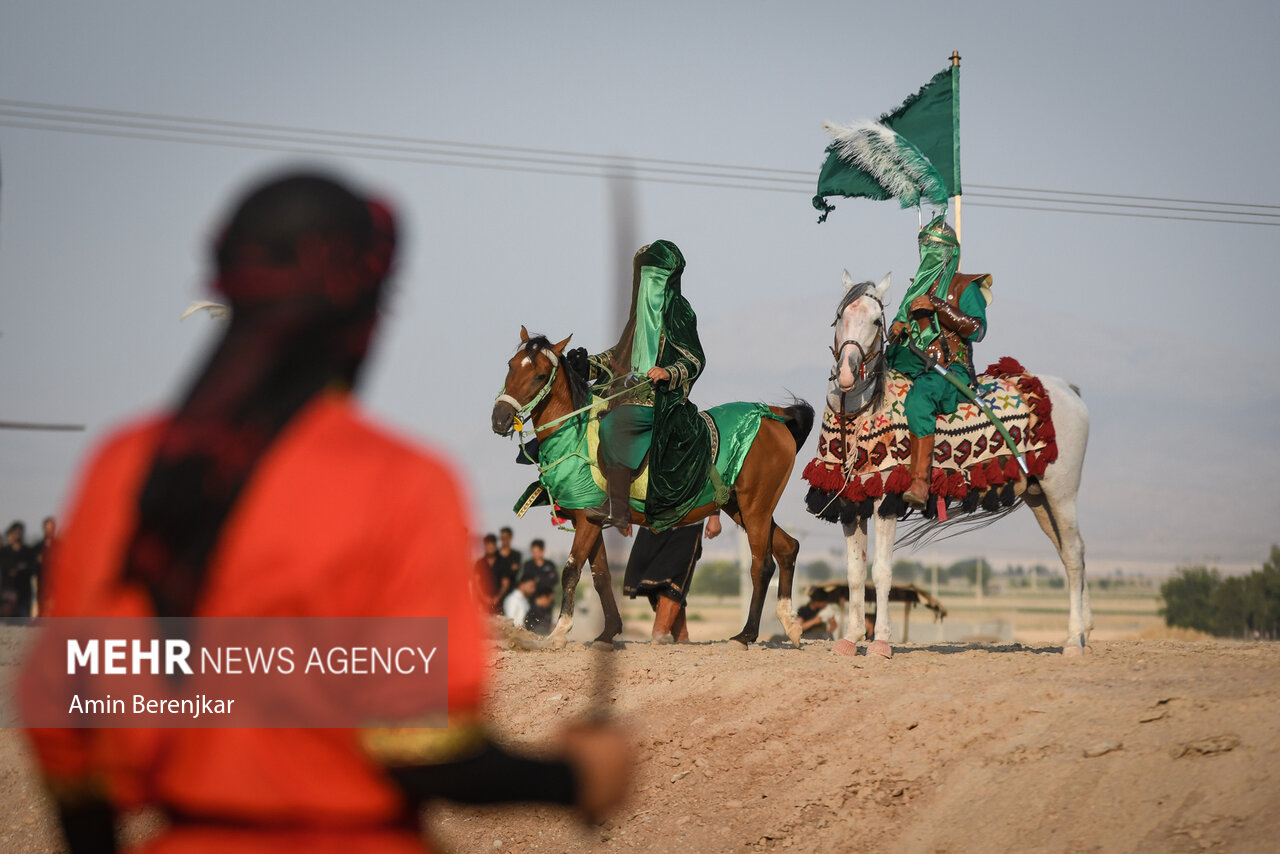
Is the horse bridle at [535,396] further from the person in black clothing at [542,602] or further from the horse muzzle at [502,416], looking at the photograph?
the person in black clothing at [542,602]

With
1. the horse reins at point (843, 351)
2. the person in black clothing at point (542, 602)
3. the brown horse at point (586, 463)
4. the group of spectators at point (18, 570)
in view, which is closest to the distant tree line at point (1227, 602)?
the person in black clothing at point (542, 602)

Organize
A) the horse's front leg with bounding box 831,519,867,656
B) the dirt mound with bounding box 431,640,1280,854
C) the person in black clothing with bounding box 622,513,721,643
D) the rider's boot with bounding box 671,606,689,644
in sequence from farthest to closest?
1. the rider's boot with bounding box 671,606,689,644
2. the person in black clothing with bounding box 622,513,721,643
3. the horse's front leg with bounding box 831,519,867,656
4. the dirt mound with bounding box 431,640,1280,854

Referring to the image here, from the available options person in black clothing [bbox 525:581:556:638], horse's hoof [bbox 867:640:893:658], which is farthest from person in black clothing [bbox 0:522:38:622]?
horse's hoof [bbox 867:640:893:658]

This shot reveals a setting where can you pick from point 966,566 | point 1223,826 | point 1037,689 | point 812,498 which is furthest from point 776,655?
point 966,566

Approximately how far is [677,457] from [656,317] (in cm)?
131

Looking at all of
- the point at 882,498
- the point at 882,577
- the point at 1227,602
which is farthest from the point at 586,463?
the point at 1227,602

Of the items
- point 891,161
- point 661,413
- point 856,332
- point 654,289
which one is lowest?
point 661,413

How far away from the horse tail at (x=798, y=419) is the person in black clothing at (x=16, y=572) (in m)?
11.7

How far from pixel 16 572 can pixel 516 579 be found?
7.65 m

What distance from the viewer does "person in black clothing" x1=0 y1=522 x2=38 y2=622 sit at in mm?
17656

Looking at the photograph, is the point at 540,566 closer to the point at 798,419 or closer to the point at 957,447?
the point at 798,419

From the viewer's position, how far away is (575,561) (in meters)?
11.4

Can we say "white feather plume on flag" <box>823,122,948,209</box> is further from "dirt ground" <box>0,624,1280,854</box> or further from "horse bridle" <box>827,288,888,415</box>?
"dirt ground" <box>0,624,1280,854</box>

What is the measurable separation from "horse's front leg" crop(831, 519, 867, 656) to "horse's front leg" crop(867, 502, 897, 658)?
149mm
